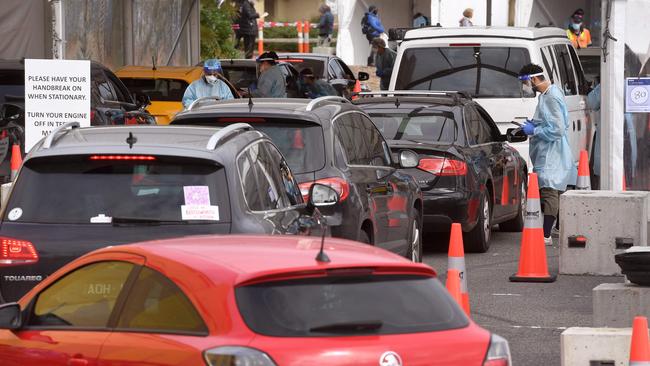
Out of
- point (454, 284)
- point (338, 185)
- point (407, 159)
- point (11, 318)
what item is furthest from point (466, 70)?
point (11, 318)

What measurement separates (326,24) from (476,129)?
96.8 ft

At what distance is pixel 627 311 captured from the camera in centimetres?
1042

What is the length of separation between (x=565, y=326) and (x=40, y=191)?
14.5ft

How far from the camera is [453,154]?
15781mm

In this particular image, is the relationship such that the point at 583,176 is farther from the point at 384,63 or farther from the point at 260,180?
the point at 384,63

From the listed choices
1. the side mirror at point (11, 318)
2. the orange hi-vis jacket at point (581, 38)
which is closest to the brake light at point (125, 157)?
the side mirror at point (11, 318)

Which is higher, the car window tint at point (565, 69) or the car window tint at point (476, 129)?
the car window tint at point (565, 69)

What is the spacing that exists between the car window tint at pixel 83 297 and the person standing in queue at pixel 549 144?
10135 millimetres

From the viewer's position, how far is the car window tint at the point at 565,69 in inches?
814

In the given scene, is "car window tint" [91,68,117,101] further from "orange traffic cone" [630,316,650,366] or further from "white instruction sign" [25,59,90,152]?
"orange traffic cone" [630,316,650,366]

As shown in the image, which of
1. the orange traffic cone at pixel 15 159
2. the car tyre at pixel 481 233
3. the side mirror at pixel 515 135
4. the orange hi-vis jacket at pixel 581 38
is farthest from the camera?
the orange hi-vis jacket at pixel 581 38

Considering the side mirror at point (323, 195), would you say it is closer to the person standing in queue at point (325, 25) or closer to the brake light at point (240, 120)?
the brake light at point (240, 120)

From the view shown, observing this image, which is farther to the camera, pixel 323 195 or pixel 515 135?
pixel 515 135

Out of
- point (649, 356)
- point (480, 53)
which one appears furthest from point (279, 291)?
point (480, 53)
